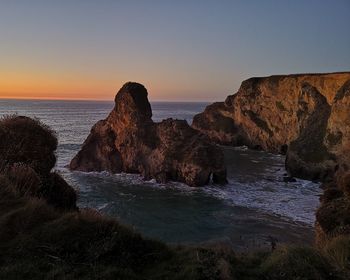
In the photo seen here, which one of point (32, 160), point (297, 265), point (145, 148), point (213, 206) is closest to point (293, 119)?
point (145, 148)

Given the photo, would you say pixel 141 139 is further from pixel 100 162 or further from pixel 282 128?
pixel 282 128

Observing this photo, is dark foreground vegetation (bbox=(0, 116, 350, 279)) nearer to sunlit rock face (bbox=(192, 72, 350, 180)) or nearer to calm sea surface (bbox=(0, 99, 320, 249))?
calm sea surface (bbox=(0, 99, 320, 249))

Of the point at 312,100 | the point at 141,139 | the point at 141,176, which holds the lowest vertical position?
the point at 141,176

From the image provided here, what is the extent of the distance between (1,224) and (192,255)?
4.01 m

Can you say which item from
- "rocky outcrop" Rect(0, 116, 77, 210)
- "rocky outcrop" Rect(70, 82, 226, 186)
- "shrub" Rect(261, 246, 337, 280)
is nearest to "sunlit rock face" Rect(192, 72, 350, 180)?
"rocky outcrop" Rect(70, 82, 226, 186)

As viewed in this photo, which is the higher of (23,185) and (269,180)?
(23,185)

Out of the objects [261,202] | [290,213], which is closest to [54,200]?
[290,213]

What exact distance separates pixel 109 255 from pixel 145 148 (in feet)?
158

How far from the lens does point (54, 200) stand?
13.0 metres

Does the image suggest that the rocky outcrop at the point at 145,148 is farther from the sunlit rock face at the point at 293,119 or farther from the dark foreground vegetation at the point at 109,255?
the dark foreground vegetation at the point at 109,255

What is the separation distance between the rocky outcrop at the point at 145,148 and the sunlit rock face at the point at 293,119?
14376mm

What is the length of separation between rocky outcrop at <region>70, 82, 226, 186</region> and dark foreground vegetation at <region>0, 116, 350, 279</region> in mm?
39694

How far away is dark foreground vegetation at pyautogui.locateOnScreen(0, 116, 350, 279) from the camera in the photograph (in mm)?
7727

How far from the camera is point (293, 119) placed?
8506cm
